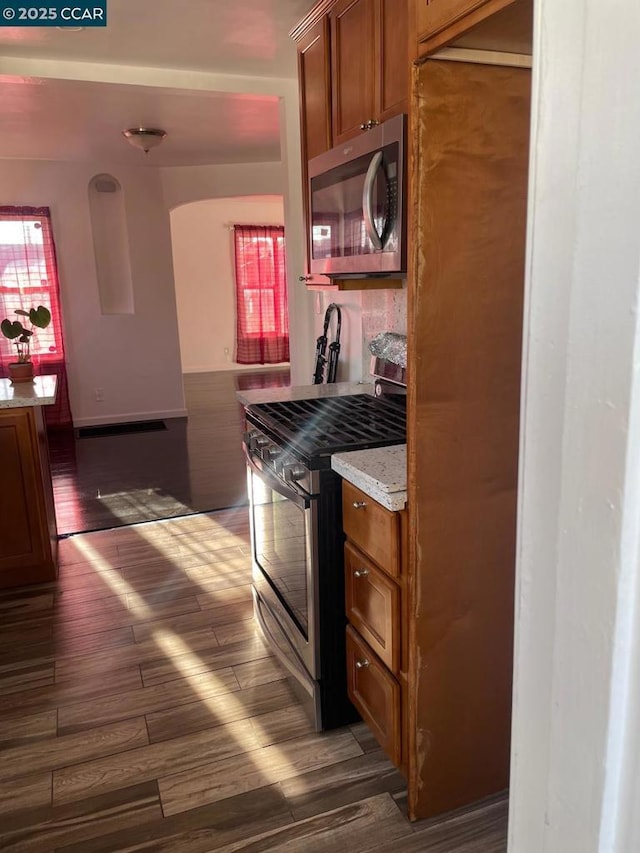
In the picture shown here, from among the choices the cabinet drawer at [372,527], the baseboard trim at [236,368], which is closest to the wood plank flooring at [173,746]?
the cabinet drawer at [372,527]

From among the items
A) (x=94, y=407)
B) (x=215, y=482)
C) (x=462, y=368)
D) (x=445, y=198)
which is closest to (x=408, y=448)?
(x=462, y=368)

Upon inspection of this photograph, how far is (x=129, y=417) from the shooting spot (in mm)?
6781

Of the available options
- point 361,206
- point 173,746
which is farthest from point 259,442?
point 173,746

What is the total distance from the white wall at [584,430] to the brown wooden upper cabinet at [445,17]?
805 mm

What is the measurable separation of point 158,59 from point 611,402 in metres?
3.40

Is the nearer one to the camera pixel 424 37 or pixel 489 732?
pixel 424 37

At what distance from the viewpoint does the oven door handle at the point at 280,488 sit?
1.99 metres

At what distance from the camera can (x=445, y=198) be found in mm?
1479

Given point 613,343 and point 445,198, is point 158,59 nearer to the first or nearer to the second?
Result: point 445,198

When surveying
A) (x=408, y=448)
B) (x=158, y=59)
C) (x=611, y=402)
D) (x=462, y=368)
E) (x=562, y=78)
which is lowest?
(x=408, y=448)

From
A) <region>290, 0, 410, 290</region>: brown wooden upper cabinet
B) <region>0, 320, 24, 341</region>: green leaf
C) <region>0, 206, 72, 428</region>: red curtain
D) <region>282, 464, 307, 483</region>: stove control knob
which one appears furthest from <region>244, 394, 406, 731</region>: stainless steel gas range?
<region>0, 206, 72, 428</region>: red curtain

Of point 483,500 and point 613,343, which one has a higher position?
point 613,343

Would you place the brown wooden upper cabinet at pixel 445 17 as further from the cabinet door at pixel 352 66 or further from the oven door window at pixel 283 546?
the oven door window at pixel 283 546

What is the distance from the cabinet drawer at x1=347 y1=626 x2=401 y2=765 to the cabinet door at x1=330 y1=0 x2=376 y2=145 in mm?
1682
